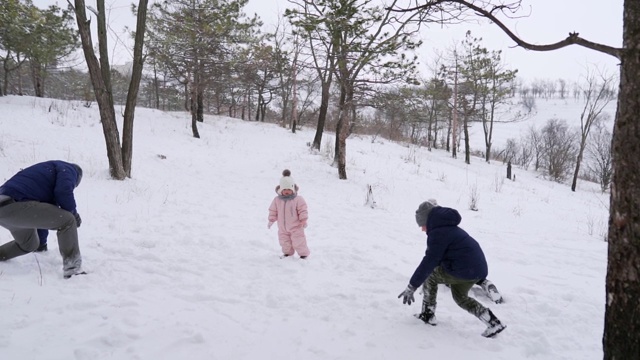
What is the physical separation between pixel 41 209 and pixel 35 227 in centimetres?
21

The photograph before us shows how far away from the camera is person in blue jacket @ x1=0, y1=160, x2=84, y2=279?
3338 mm

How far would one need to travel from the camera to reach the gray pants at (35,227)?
3326mm

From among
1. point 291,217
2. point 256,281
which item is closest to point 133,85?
point 291,217

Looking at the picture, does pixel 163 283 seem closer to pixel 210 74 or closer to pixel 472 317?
pixel 472 317

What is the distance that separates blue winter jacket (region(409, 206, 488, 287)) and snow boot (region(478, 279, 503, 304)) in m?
0.65

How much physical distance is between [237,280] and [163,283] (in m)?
0.85

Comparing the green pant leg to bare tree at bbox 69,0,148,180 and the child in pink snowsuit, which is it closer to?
the child in pink snowsuit

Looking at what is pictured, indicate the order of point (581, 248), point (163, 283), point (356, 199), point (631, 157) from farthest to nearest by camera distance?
point (356, 199)
point (581, 248)
point (163, 283)
point (631, 157)

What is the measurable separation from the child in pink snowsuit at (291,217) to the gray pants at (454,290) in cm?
211

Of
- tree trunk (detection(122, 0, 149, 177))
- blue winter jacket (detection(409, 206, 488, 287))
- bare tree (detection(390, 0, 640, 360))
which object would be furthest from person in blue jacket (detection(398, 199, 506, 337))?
tree trunk (detection(122, 0, 149, 177))

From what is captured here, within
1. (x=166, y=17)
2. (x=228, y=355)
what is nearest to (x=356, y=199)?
(x=228, y=355)

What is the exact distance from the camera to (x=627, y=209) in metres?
1.77

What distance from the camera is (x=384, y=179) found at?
1260cm

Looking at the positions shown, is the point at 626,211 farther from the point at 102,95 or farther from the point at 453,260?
the point at 102,95
